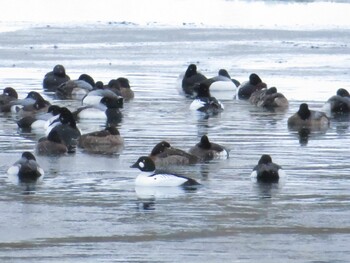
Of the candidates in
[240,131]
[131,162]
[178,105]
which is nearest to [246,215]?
[131,162]

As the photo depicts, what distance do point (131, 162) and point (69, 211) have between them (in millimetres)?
3672

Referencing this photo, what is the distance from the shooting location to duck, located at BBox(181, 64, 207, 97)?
28.0m

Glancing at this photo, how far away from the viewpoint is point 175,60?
115ft

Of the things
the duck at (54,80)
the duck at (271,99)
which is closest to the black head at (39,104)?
the duck at (54,80)

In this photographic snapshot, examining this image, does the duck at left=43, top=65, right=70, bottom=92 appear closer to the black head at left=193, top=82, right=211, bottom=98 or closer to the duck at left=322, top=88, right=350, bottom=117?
the black head at left=193, top=82, right=211, bottom=98

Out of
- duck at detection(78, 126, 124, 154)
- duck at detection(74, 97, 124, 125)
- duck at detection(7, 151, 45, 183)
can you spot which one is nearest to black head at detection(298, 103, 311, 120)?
duck at detection(74, 97, 124, 125)

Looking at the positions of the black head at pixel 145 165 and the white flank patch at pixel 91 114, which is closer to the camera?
the black head at pixel 145 165

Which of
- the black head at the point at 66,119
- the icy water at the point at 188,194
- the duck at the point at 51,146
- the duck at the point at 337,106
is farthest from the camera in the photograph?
the duck at the point at 337,106

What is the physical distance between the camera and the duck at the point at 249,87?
2672cm

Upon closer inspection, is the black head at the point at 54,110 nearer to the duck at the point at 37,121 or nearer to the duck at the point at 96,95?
the duck at the point at 37,121

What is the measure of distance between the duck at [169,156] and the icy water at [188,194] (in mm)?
272

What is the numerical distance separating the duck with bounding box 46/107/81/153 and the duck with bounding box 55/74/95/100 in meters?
6.14

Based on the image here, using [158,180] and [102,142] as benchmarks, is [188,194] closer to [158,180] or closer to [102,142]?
[158,180]

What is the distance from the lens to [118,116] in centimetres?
2281
